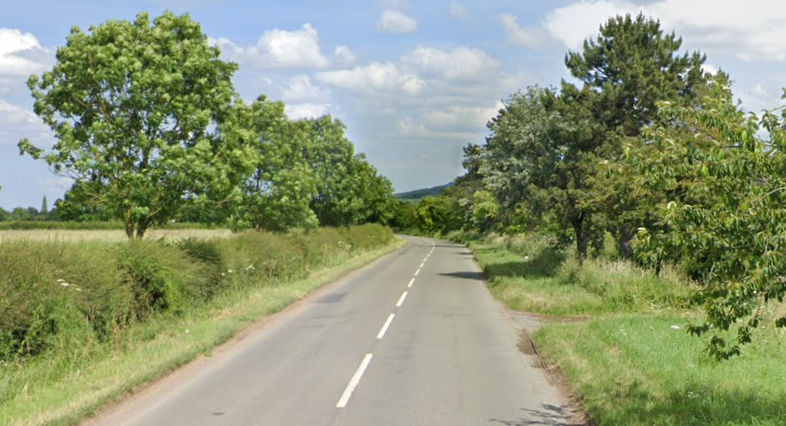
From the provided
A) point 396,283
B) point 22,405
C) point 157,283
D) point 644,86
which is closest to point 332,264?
point 396,283

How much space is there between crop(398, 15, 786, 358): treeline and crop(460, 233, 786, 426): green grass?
66cm

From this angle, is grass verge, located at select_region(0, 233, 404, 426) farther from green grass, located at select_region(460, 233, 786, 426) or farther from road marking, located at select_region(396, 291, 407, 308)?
green grass, located at select_region(460, 233, 786, 426)

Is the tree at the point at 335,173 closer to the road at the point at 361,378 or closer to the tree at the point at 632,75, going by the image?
the tree at the point at 632,75

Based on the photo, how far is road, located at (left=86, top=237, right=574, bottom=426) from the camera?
949 centimetres

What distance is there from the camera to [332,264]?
40594 millimetres

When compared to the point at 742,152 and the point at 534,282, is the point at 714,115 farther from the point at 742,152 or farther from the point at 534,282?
the point at 534,282

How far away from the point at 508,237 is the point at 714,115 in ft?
173

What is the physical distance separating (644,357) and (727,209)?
20.0 ft

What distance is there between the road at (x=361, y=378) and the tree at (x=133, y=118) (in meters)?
5.39

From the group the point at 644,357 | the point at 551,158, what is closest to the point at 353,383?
the point at 644,357

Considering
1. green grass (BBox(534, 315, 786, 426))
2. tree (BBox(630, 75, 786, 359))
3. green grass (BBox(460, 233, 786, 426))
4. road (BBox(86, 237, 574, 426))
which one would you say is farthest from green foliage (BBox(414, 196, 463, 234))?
tree (BBox(630, 75, 786, 359))

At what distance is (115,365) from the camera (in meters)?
12.3

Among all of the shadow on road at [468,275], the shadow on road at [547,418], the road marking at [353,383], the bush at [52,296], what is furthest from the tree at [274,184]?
the shadow on road at [547,418]

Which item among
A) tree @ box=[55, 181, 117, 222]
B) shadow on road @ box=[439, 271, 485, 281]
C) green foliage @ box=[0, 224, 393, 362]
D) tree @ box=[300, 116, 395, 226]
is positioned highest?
tree @ box=[300, 116, 395, 226]
